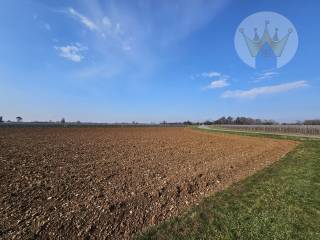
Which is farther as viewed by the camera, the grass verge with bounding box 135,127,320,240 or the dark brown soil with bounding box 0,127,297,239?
the dark brown soil with bounding box 0,127,297,239

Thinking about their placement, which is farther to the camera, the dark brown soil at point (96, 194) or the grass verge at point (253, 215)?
the dark brown soil at point (96, 194)

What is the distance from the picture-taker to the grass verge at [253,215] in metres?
5.01

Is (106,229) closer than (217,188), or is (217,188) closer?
(106,229)

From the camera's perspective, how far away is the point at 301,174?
1022 centimetres

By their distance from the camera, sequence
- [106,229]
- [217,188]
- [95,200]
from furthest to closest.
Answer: [217,188] < [95,200] < [106,229]

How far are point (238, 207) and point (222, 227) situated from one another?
4.49 ft

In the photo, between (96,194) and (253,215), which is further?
(96,194)

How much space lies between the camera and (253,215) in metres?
5.84

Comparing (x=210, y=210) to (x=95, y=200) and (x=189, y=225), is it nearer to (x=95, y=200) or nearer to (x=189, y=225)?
(x=189, y=225)

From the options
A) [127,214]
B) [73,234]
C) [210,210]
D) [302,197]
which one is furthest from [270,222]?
[73,234]

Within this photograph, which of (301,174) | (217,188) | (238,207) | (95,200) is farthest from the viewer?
(301,174)

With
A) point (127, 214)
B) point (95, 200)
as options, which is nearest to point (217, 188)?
point (127, 214)

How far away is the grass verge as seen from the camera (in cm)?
501

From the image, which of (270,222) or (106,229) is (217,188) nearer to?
(270,222)
